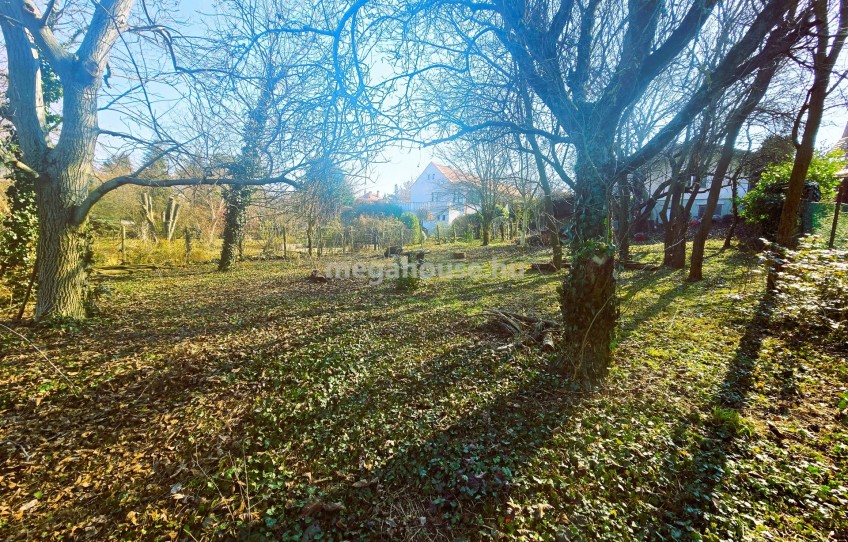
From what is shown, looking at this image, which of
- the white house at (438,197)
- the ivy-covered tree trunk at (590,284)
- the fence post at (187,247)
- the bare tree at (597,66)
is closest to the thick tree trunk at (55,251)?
the bare tree at (597,66)

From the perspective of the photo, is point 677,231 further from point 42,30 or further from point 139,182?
point 42,30

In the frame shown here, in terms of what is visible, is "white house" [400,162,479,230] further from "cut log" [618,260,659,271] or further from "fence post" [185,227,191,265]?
"fence post" [185,227,191,265]

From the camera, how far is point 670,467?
1.99m

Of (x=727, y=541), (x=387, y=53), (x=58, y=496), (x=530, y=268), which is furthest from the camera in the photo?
(x=530, y=268)

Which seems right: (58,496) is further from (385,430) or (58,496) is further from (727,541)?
(727,541)

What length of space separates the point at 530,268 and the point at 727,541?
8.44 m

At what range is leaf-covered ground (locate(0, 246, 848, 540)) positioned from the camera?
1663 mm

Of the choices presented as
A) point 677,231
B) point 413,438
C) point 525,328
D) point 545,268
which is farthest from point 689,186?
point 413,438

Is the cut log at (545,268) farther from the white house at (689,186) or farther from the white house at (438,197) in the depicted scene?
the white house at (438,197)

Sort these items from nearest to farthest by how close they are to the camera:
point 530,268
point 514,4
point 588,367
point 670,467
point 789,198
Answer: point 670,467, point 514,4, point 588,367, point 789,198, point 530,268

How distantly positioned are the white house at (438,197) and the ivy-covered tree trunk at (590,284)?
18071 mm

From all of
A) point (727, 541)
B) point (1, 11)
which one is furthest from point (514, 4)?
point (1, 11)

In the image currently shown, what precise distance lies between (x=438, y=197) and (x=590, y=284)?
27.2 m

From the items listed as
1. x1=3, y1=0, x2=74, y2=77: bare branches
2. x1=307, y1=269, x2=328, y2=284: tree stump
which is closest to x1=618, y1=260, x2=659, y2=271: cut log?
x1=307, y1=269, x2=328, y2=284: tree stump
